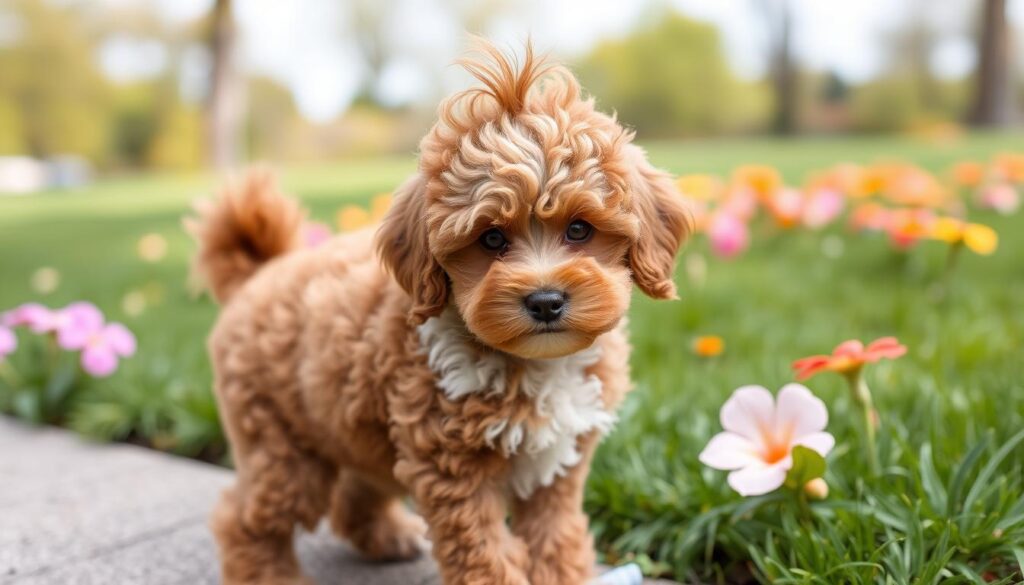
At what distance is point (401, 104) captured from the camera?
46.9 m

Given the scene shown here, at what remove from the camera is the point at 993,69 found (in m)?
23.4

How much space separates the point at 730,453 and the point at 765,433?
0.16 metres

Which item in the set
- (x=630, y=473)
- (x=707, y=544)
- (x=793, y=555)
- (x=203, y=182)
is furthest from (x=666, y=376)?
(x=203, y=182)

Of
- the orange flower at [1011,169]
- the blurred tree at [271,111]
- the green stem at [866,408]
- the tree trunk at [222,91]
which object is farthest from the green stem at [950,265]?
the blurred tree at [271,111]

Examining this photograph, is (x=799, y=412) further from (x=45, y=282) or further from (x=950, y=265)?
(x=45, y=282)

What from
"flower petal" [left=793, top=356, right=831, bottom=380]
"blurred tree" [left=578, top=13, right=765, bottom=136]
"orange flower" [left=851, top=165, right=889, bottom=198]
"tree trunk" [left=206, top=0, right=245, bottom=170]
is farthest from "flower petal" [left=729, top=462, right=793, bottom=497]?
"blurred tree" [left=578, top=13, right=765, bottom=136]

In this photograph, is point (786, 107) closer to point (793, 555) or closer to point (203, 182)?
point (203, 182)

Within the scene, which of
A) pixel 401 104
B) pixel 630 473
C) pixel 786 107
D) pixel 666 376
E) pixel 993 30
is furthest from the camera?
pixel 401 104

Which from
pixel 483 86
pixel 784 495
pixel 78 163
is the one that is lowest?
pixel 78 163

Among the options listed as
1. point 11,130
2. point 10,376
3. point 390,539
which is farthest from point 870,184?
point 11,130

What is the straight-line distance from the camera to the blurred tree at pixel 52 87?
42531 mm

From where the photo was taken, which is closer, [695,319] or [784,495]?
[784,495]

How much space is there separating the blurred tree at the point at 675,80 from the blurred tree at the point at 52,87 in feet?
79.6

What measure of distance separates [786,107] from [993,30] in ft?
43.8
